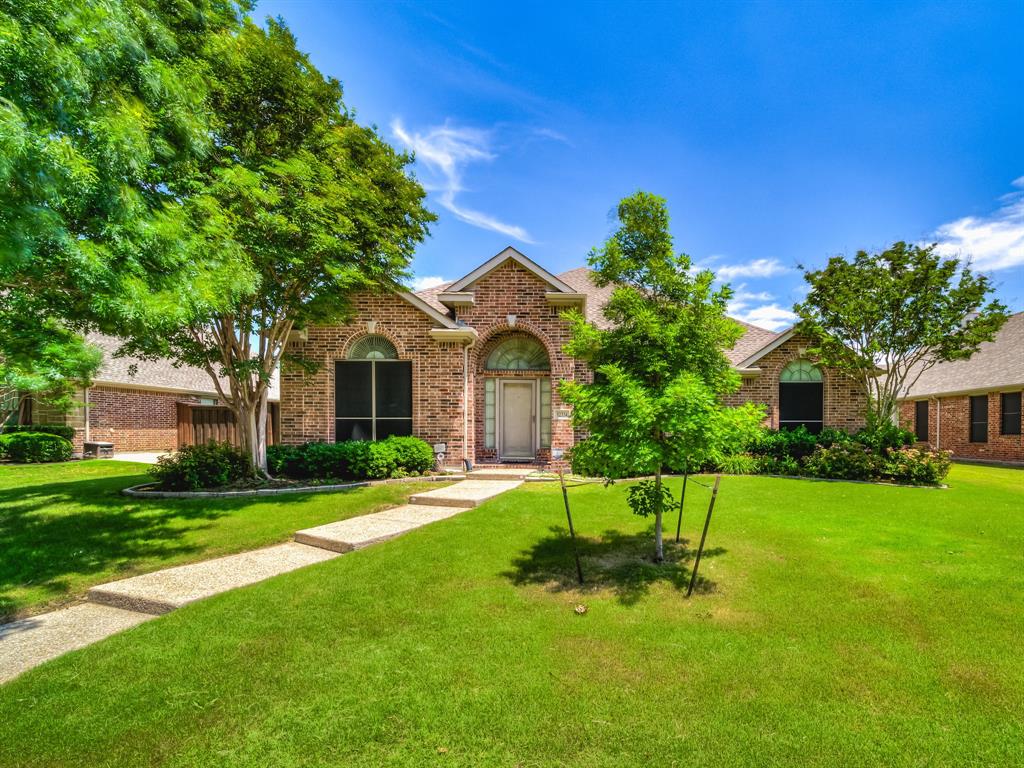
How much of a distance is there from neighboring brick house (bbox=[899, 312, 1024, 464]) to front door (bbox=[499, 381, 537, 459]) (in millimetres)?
14925

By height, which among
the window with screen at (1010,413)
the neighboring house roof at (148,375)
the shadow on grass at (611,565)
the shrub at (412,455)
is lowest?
the shadow on grass at (611,565)

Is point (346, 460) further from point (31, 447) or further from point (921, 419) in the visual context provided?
point (921, 419)

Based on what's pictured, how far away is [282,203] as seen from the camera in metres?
8.92

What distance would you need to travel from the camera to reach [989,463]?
18.0 metres

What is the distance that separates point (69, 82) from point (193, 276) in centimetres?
190

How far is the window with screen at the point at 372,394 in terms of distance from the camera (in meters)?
12.9

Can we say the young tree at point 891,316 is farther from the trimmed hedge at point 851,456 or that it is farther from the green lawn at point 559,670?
the green lawn at point 559,670

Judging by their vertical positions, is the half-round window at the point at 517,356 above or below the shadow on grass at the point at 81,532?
above

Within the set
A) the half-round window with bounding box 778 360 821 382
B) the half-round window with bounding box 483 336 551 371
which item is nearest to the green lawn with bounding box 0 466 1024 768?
the half-round window with bounding box 483 336 551 371

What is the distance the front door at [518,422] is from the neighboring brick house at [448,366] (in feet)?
0.50

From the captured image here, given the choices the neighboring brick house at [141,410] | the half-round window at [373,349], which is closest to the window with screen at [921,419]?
the half-round window at [373,349]

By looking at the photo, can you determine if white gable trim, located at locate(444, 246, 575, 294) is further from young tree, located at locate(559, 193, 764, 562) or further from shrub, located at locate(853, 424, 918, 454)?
shrub, located at locate(853, 424, 918, 454)

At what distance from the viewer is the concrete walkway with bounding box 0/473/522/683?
12.6 ft

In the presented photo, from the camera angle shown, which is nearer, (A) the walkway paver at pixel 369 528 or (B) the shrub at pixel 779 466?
(A) the walkway paver at pixel 369 528
